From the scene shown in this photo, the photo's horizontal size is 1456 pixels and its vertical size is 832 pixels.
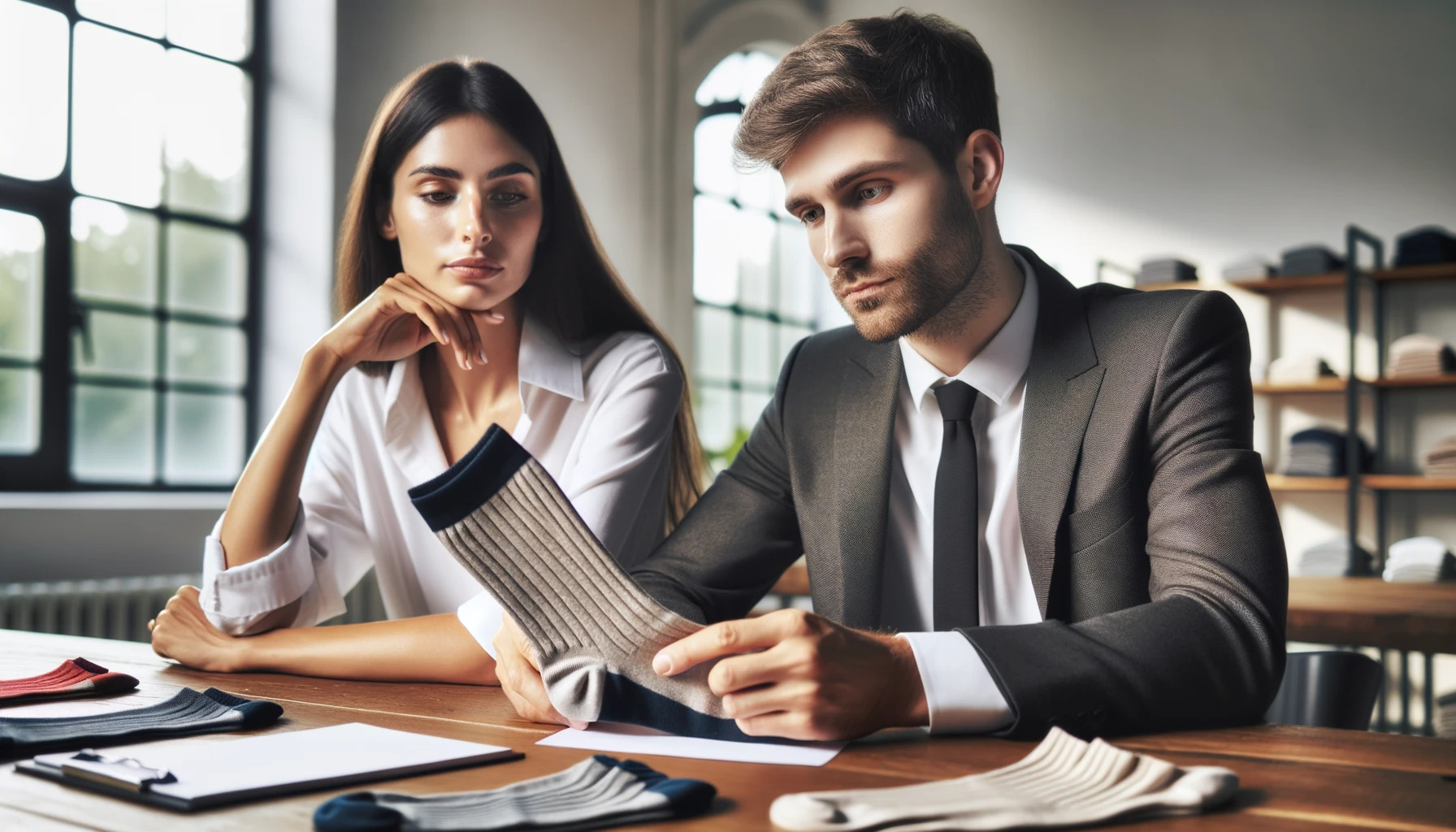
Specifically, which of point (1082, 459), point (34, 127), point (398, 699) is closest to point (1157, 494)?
point (1082, 459)

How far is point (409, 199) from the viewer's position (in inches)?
71.9

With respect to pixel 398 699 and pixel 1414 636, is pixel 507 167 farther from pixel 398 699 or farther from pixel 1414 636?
pixel 1414 636

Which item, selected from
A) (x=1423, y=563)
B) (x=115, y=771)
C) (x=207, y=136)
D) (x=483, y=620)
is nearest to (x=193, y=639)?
(x=483, y=620)

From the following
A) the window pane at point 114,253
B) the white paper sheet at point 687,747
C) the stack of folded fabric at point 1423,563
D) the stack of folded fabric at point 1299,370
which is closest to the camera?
the white paper sheet at point 687,747

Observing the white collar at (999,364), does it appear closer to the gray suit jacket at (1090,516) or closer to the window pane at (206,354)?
the gray suit jacket at (1090,516)

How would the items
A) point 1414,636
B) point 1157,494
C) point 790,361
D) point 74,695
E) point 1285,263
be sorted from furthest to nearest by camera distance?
point 1285,263
point 1414,636
point 790,361
point 1157,494
point 74,695

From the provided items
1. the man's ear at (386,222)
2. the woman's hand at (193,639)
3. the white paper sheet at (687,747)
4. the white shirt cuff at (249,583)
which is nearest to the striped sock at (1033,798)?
the white paper sheet at (687,747)

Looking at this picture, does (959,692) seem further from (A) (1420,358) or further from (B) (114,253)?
(A) (1420,358)

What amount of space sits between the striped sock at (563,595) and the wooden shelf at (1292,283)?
4.98m

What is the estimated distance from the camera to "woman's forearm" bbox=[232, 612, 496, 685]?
4.60 ft

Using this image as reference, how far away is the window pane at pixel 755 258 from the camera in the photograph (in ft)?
21.1

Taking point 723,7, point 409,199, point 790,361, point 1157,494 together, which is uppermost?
point 723,7

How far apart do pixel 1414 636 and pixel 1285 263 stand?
324cm

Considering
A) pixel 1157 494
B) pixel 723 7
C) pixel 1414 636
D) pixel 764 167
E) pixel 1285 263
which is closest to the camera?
pixel 1157 494
